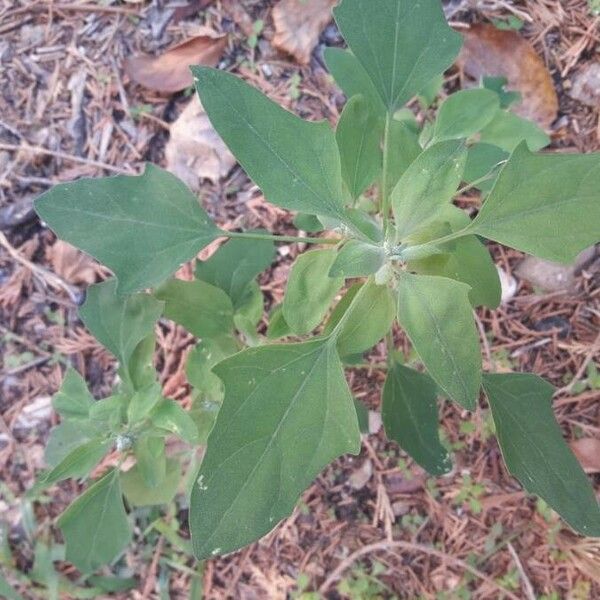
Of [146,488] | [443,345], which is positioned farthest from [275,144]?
[146,488]

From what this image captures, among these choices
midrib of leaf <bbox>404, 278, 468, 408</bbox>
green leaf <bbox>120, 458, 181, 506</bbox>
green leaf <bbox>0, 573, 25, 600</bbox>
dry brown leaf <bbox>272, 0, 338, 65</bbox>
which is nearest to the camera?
midrib of leaf <bbox>404, 278, 468, 408</bbox>

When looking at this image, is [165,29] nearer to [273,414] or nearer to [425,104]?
[425,104]

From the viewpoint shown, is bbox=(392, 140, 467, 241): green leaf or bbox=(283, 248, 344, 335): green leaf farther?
bbox=(283, 248, 344, 335): green leaf

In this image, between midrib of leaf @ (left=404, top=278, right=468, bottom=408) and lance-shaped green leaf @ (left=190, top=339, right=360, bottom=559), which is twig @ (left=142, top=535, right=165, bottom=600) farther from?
midrib of leaf @ (left=404, top=278, right=468, bottom=408)

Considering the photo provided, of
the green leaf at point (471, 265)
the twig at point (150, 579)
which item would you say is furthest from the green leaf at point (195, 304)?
the twig at point (150, 579)

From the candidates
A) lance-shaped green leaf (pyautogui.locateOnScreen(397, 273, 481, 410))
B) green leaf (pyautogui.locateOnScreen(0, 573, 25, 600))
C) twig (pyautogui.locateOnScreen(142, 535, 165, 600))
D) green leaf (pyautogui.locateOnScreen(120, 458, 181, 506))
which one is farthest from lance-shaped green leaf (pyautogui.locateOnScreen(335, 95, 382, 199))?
green leaf (pyautogui.locateOnScreen(0, 573, 25, 600))

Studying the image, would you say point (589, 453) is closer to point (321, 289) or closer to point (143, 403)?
point (321, 289)

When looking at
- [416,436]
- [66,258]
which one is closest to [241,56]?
[66,258]
